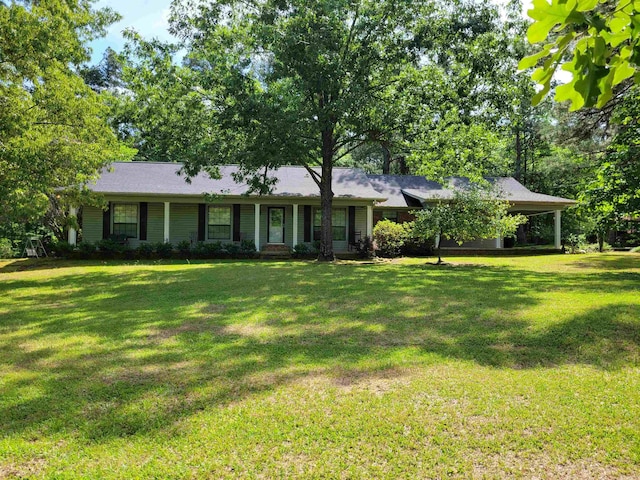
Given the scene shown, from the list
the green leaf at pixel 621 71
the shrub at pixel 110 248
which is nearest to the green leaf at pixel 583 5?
the green leaf at pixel 621 71

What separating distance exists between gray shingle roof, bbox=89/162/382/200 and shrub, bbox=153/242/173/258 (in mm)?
2108

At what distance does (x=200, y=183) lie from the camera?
19.8 meters

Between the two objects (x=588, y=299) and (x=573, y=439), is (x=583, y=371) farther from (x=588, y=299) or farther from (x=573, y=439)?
(x=588, y=299)

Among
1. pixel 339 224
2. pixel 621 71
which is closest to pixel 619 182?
pixel 621 71

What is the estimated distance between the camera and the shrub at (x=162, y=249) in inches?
698

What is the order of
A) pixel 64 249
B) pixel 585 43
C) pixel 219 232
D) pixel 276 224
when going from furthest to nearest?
1. pixel 276 224
2. pixel 219 232
3. pixel 64 249
4. pixel 585 43

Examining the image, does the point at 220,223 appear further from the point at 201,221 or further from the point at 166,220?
the point at 166,220

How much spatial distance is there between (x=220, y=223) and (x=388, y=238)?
7.48 metres

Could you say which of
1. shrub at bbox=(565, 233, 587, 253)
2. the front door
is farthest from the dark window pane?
shrub at bbox=(565, 233, 587, 253)

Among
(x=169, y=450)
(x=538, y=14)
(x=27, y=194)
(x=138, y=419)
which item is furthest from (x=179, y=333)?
(x=27, y=194)

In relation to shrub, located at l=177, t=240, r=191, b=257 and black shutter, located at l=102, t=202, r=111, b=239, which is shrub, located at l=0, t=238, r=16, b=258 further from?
shrub, located at l=177, t=240, r=191, b=257

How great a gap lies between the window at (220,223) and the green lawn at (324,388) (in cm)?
1134

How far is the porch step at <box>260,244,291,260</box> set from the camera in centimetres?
1834

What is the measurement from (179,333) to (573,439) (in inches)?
183
